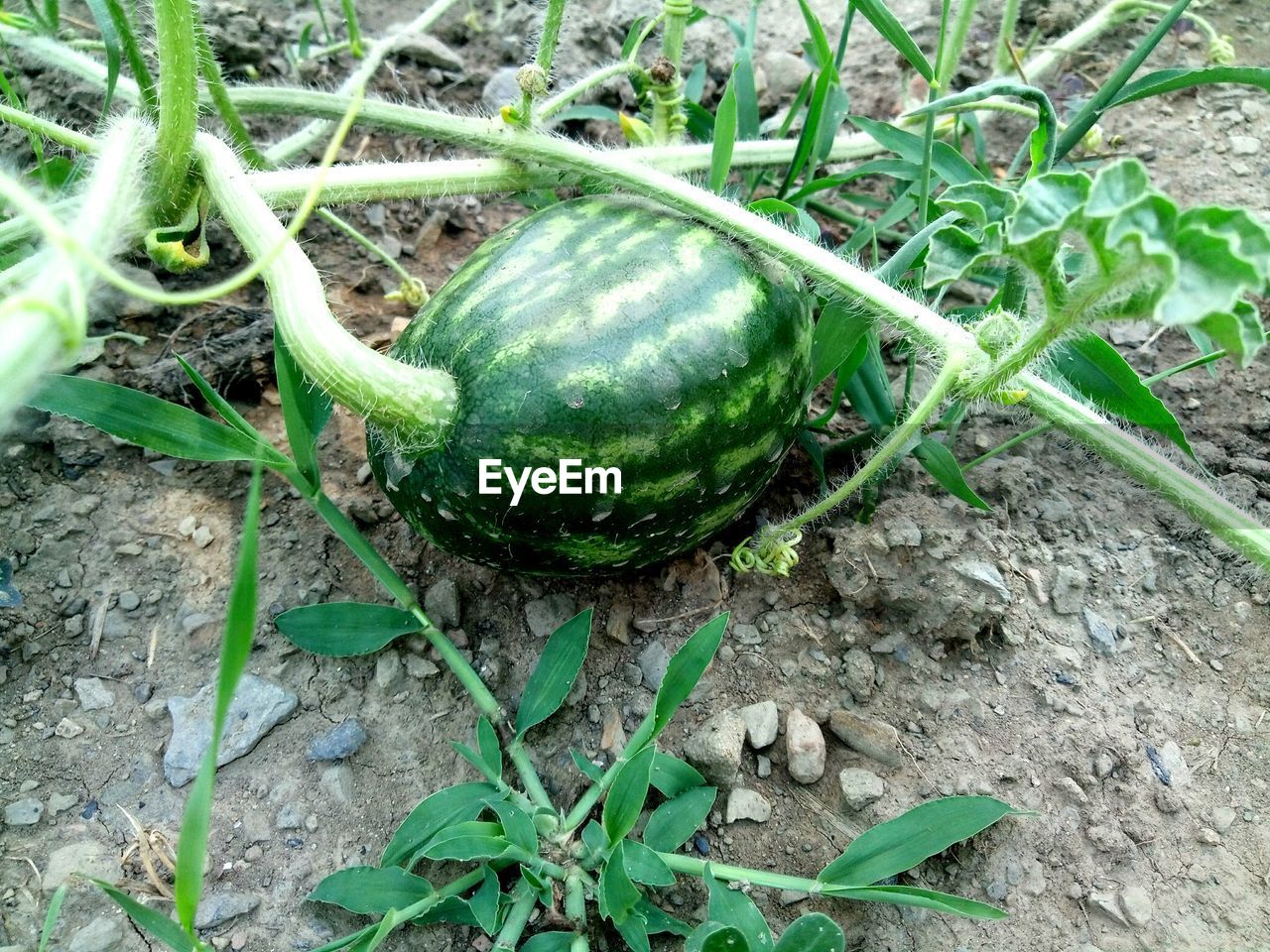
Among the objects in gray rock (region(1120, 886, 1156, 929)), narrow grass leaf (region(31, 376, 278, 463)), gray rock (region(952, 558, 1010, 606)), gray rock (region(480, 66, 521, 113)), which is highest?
gray rock (region(480, 66, 521, 113))

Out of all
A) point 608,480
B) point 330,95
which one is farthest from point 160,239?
point 608,480

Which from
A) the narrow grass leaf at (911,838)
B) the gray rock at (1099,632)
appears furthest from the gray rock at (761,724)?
the gray rock at (1099,632)

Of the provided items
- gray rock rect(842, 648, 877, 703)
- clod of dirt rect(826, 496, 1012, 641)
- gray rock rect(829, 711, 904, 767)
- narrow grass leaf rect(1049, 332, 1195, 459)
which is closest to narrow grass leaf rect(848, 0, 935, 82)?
narrow grass leaf rect(1049, 332, 1195, 459)

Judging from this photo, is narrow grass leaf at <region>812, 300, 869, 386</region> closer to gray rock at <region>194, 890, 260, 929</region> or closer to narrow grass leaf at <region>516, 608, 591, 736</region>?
narrow grass leaf at <region>516, 608, 591, 736</region>

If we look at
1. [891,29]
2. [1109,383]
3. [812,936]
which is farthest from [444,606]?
[891,29]

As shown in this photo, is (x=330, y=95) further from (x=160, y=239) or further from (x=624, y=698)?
(x=624, y=698)
